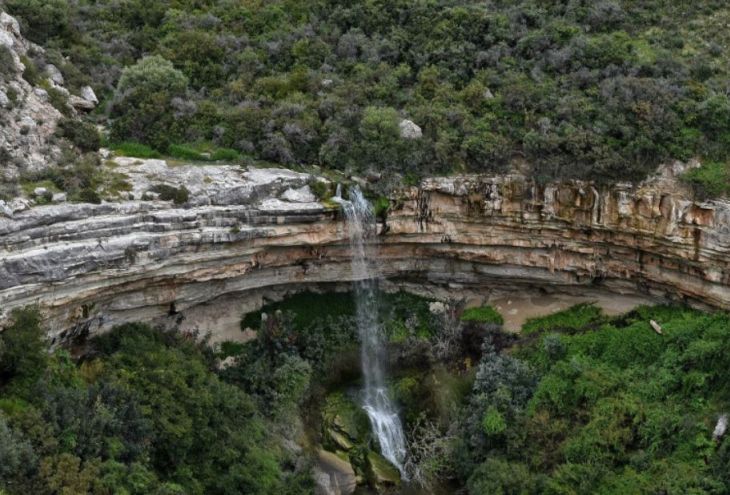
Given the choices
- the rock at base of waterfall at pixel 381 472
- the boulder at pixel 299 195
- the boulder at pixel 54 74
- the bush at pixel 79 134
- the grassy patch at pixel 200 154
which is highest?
the boulder at pixel 54 74

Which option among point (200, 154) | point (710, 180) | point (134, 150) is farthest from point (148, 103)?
point (710, 180)

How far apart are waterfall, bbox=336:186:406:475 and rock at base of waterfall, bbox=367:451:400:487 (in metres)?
0.32

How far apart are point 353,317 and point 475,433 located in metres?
7.01

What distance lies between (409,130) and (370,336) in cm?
823

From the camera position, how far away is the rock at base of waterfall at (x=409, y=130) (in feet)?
85.2

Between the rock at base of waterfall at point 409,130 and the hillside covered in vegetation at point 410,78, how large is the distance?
0.21 meters

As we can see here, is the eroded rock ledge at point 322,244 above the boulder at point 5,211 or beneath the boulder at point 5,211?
beneath

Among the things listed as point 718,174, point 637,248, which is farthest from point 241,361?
point 718,174

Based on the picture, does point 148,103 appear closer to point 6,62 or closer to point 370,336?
point 6,62

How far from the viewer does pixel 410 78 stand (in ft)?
101

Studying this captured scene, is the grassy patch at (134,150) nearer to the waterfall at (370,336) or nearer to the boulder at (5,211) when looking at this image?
the boulder at (5,211)

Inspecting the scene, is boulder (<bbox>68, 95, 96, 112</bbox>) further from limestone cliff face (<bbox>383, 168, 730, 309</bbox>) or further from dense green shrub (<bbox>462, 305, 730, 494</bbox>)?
dense green shrub (<bbox>462, 305, 730, 494</bbox>)

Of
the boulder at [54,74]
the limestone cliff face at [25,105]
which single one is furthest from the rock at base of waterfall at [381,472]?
the boulder at [54,74]

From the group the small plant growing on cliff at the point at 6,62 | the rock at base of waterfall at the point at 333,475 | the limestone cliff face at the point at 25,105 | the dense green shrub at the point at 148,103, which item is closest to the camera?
the limestone cliff face at the point at 25,105
